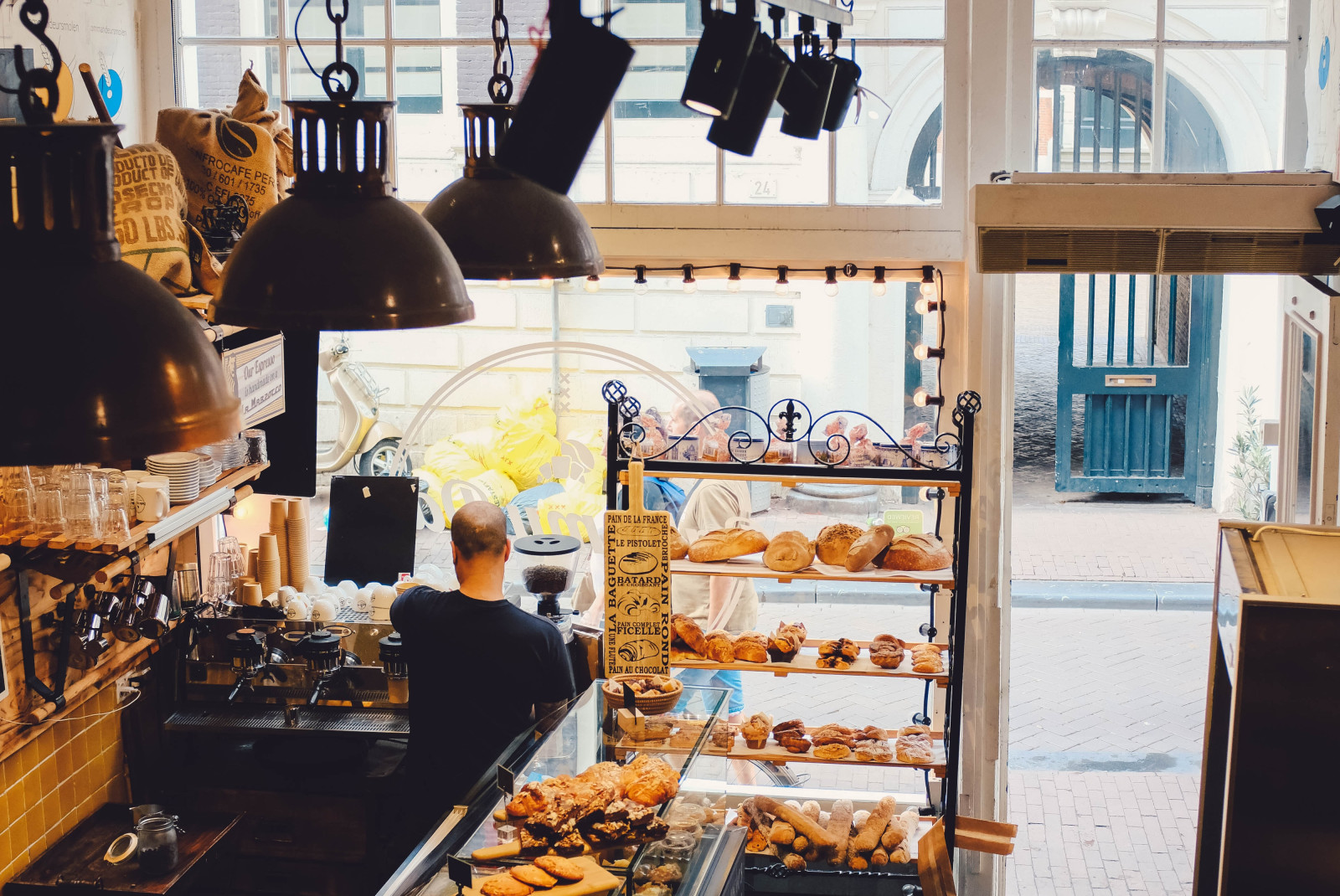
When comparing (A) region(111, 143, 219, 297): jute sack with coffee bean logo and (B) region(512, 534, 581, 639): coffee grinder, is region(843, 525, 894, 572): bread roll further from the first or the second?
(A) region(111, 143, 219, 297): jute sack with coffee bean logo

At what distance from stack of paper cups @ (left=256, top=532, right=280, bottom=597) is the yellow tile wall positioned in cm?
64

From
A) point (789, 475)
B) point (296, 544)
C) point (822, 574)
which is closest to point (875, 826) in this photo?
point (822, 574)

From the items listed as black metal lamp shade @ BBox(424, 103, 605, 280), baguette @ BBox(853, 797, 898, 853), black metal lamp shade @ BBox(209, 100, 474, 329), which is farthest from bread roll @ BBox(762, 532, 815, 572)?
black metal lamp shade @ BBox(209, 100, 474, 329)

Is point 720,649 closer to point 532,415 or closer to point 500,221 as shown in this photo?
point 532,415

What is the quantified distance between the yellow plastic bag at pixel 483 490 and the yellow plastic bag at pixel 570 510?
0.41 ft

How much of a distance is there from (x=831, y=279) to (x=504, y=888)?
2.43 metres

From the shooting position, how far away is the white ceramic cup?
11.1 feet

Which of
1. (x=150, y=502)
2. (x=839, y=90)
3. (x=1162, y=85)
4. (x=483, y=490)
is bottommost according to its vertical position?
(x=483, y=490)

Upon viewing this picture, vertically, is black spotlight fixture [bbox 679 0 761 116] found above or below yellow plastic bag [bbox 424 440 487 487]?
above

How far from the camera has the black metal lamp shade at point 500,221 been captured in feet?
7.41

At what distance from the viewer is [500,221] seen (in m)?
2.28

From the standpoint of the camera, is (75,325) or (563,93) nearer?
(75,325)

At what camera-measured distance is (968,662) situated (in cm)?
417

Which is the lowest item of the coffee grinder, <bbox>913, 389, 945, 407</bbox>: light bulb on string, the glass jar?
the glass jar
